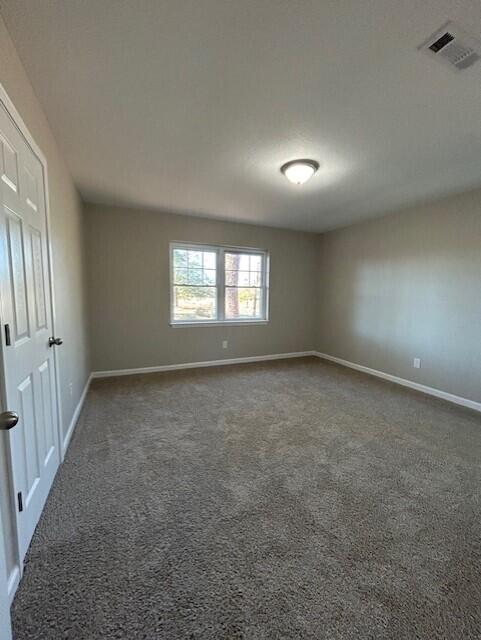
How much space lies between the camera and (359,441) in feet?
8.06

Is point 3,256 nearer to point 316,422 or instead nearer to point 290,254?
point 316,422

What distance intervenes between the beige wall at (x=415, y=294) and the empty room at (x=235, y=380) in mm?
28

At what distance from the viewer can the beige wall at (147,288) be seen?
400 cm

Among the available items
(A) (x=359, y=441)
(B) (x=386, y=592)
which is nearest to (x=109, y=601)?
(B) (x=386, y=592)

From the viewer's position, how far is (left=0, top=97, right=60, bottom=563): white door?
1.24m

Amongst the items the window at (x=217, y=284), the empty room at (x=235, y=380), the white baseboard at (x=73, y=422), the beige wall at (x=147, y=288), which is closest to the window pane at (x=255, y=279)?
the window at (x=217, y=284)

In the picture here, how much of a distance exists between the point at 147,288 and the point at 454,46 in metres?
3.91

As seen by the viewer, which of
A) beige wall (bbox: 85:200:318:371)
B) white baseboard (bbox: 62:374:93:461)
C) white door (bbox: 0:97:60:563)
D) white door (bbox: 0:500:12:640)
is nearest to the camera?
white door (bbox: 0:500:12:640)

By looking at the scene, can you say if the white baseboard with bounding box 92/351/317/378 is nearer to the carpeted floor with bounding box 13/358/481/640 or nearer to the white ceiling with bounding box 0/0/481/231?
the carpeted floor with bounding box 13/358/481/640

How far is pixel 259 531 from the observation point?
4.96 ft

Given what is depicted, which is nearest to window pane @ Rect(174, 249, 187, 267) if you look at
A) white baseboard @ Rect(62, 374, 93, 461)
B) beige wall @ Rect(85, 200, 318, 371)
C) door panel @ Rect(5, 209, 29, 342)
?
beige wall @ Rect(85, 200, 318, 371)

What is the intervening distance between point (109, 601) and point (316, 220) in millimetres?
4810

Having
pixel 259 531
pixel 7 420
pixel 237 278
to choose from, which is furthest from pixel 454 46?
pixel 237 278

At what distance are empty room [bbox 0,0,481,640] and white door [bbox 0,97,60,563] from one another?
0.8 inches
